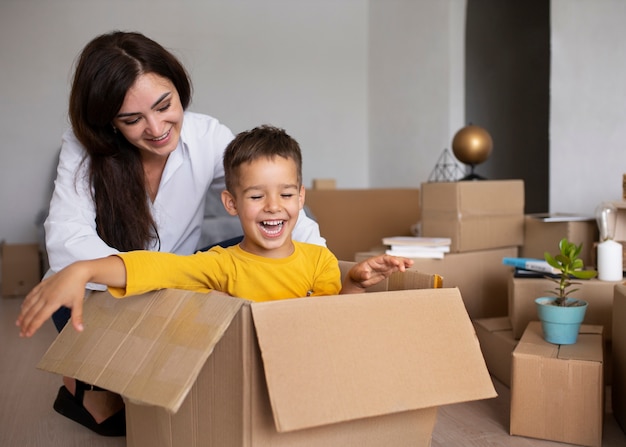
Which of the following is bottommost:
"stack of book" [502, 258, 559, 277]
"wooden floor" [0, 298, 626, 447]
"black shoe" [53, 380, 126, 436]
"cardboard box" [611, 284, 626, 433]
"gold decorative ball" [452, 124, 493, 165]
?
"wooden floor" [0, 298, 626, 447]

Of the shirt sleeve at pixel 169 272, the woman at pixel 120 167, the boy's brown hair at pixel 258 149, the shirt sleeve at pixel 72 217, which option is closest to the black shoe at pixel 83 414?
the woman at pixel 120 167

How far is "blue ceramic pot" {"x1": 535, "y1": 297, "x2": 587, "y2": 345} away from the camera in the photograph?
64.6 inches

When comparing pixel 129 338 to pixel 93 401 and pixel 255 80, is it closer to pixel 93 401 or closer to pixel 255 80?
pixel 93 401

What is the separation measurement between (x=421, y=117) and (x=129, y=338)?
11.4 feet

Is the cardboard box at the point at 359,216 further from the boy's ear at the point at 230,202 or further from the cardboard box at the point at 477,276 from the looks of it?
the boy's ear at the point at 230,202

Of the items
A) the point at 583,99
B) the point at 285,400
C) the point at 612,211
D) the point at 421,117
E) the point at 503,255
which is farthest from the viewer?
the point at 421,117

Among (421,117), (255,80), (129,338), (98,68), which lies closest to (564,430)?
(129,338)

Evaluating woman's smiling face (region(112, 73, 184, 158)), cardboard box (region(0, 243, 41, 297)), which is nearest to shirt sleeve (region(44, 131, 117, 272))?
woman's smiling face (region(112, 73, 184, 158))

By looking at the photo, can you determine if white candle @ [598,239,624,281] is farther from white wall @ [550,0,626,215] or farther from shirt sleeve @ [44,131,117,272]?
shirt sleeve @ [44,131,117,272]

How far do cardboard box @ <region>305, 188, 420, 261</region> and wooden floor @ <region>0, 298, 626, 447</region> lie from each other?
1805 millimetres

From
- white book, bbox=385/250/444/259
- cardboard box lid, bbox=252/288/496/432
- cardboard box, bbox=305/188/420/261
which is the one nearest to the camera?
cardboard box lid, bbox=252/288/496/432

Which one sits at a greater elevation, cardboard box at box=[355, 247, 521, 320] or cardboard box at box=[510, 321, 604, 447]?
cardboard box at box=[355, 247, 521, 320]

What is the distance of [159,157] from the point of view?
173 cm

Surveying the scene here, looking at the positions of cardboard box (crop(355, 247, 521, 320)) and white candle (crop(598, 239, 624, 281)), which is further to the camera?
cardboard box (crop(355, 247, 521, 320))
